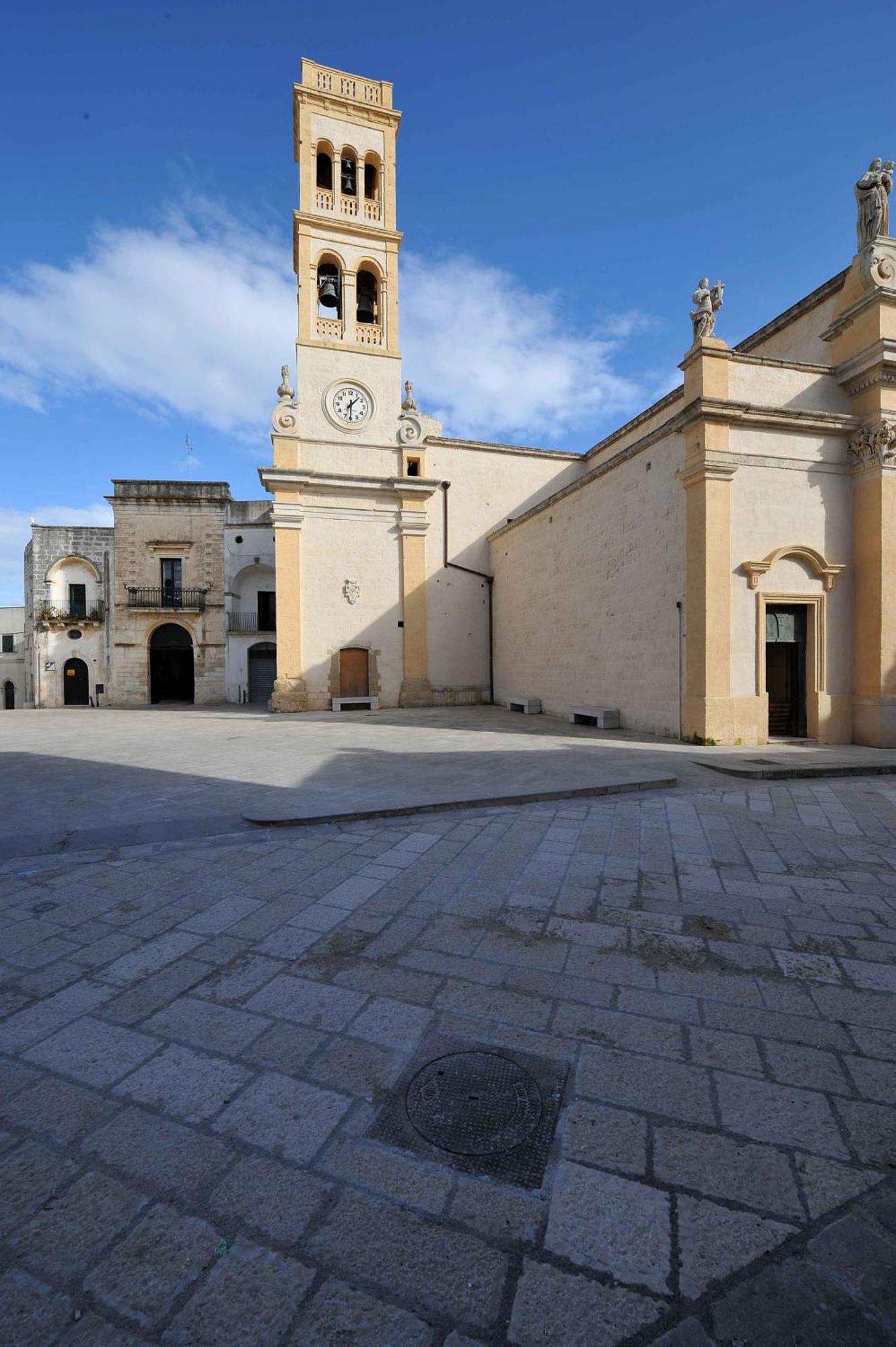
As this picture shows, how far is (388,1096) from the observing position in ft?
6.67

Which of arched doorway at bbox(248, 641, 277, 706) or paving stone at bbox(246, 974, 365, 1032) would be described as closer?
paving stone at bbox(246, 974, 365, 1032)

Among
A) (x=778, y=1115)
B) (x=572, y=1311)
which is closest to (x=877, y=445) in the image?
(x=778, y=1115)

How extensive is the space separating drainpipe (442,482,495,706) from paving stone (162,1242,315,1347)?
1916 centimetres

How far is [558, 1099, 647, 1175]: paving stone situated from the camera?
177 cm

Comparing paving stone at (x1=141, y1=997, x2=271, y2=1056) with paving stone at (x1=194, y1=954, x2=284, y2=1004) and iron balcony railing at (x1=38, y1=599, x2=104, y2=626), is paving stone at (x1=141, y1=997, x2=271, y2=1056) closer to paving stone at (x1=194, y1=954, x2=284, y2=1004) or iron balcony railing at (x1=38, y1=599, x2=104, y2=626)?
paving stone at (x1=194, y1=954, x2=284, y2=1004)

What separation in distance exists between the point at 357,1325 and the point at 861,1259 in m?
1.27

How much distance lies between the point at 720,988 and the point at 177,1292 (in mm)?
2336

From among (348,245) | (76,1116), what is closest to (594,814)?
(76,1116)

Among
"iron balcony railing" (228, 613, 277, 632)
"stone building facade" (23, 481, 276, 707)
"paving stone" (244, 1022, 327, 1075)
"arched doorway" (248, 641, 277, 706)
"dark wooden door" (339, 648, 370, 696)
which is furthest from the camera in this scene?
"arched doorway" (248, 641, 277, 706)

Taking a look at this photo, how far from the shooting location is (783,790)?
6.96 metres

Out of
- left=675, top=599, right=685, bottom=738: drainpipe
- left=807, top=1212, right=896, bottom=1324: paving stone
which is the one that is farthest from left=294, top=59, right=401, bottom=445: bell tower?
left=807, top=1212, right=896, bottom=1324: paving stone

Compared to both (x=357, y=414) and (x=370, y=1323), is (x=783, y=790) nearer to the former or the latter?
(x=370, y=1323)

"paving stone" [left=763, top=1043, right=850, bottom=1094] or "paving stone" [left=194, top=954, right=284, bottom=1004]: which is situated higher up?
"paving stone" [left=194, top=954, right=284, bottom=1004]

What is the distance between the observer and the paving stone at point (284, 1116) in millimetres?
1831
